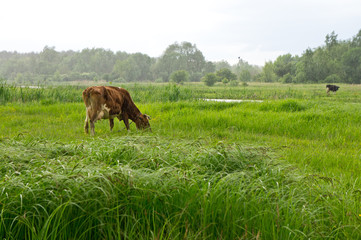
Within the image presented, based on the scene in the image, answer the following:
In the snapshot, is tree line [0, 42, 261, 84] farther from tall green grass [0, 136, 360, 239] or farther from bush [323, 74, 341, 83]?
tall green grass [0, 136, 360, 239]

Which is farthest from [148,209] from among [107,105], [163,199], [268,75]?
[268,75]

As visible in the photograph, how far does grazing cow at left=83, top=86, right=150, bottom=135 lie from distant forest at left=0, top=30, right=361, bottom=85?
3499cm

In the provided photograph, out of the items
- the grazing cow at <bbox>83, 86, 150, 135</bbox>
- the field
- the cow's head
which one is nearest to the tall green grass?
the field

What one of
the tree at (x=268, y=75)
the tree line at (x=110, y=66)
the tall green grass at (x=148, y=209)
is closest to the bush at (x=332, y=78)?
the tree at (x=268, y=75)

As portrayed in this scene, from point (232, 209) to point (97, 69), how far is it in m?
143

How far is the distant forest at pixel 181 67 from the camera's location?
73125mm

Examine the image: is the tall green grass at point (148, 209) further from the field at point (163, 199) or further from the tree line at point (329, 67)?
the tree line at point (329, 67)

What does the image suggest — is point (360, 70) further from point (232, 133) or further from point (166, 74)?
A: point (232, 133)

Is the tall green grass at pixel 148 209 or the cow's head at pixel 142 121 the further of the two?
the cow's head at pixel 142 121

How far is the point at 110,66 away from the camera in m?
140

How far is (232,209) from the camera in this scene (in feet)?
7.84

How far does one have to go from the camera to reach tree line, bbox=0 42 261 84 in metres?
110

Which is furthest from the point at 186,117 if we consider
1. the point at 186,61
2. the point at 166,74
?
the point at 186,61

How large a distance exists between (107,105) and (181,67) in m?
110
